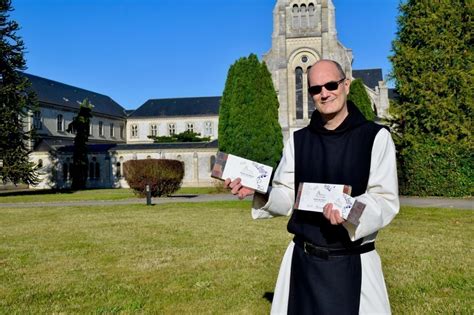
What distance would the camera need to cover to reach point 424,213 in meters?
14.8

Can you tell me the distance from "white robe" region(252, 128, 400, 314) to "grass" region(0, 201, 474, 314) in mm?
2622

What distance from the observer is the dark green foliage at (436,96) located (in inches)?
838

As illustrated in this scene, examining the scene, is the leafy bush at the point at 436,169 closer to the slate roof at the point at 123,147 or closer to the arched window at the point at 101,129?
the slate roof at the point at 123,147

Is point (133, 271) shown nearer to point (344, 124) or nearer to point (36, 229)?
point (344, 124)

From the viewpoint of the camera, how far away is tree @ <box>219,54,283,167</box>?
3372cm

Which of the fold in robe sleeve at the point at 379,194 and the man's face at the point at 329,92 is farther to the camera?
the man's face at the point at 329,92

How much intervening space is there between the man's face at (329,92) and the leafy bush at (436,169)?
21.2m

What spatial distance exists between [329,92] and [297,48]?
46467 mm

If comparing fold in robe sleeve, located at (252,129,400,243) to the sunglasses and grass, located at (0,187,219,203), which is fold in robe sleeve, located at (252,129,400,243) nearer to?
the sunglasses

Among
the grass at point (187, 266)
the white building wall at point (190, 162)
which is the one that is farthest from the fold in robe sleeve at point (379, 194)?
the white building wall at point (190, 162)

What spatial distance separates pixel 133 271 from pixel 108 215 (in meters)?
9.58

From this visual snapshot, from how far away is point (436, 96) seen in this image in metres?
22.1

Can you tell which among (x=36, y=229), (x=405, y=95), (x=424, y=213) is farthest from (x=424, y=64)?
(x=36, y=229)

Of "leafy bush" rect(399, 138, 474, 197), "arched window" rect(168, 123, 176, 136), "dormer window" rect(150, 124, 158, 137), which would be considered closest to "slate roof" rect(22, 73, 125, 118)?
"dormer window" rect(150, 124, 158, 137)
